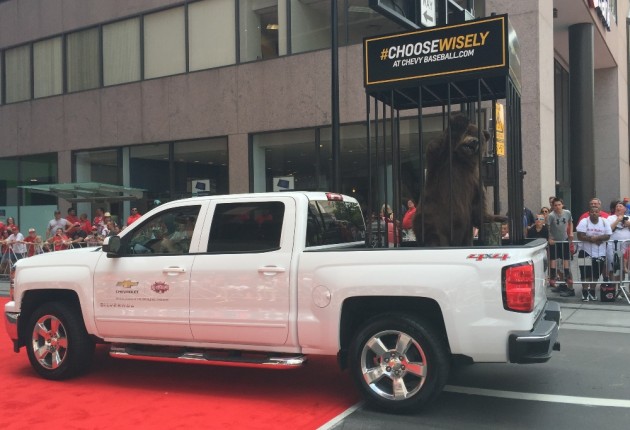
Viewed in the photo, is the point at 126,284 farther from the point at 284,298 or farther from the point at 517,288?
the point at 517,288

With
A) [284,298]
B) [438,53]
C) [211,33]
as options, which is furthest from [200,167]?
[284,298]

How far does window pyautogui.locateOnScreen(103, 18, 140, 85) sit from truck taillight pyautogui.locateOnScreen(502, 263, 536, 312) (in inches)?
691

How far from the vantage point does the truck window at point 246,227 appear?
5.58 meters

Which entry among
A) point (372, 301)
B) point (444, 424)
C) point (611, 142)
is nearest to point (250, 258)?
point (372, 301)

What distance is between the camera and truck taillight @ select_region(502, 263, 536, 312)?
4.66 m

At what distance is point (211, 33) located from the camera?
1838 cm

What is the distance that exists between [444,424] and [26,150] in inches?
863

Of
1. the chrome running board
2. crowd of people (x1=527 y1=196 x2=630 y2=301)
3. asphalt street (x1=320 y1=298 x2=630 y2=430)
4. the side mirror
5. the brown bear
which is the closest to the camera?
asphalt street (x1=320 y1=298 x2=630 y2=430)

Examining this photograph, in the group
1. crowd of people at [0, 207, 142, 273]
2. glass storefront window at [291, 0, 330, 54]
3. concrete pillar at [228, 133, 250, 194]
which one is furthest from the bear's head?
concrete pillar at [228, 133, 250, 194]

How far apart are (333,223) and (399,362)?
160cm

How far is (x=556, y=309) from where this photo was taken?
18.8 feet

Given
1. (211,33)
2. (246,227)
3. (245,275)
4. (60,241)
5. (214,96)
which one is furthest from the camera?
(211,33)

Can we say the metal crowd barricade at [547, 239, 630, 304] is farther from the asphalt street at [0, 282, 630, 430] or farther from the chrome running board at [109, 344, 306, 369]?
the chrome running board at [109, 344, 306, 369]

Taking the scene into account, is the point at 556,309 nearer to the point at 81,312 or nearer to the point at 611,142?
the point at 81,312
